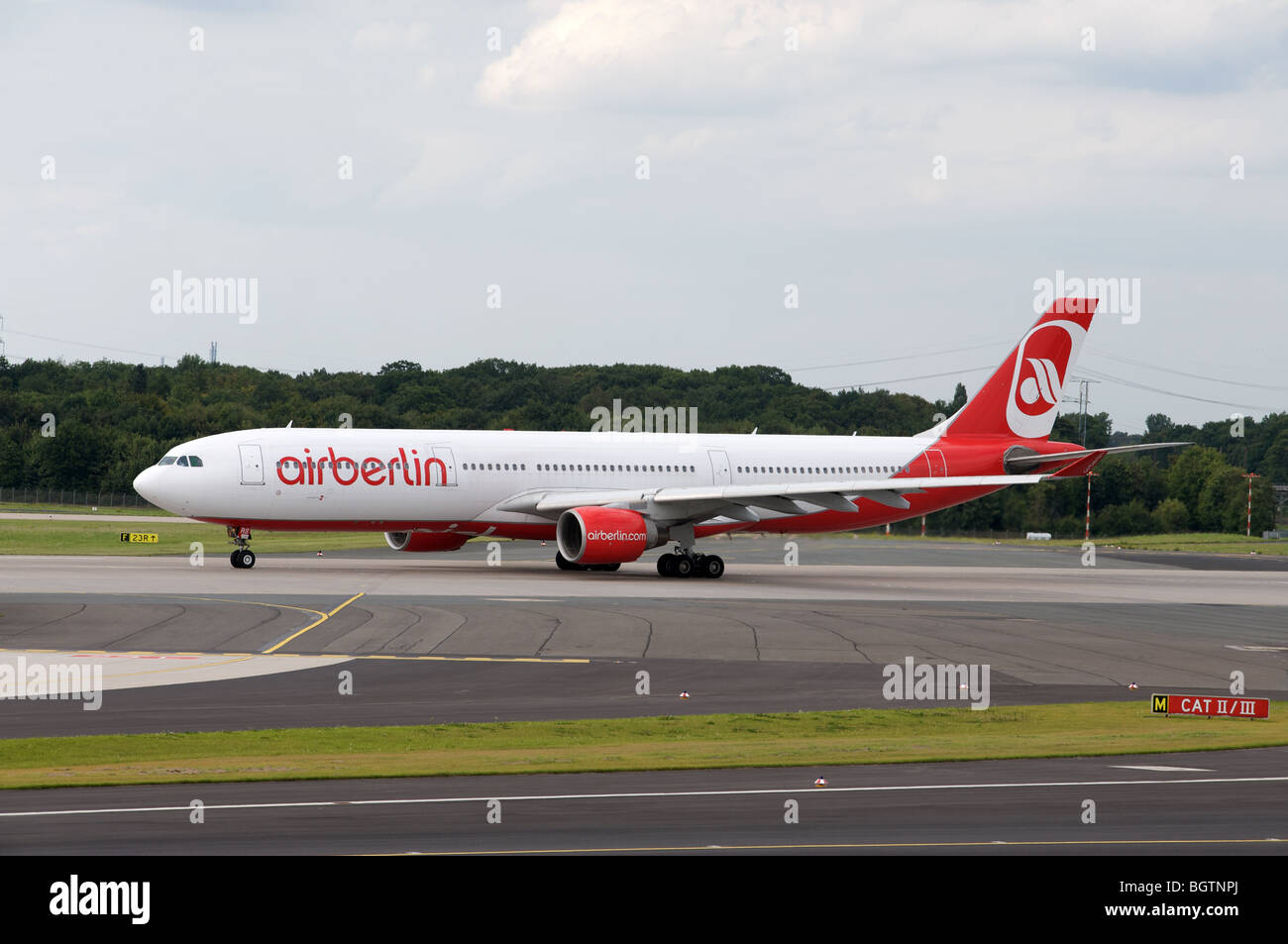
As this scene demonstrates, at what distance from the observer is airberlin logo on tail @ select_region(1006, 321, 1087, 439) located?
55.2 meters

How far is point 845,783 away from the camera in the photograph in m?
14.9

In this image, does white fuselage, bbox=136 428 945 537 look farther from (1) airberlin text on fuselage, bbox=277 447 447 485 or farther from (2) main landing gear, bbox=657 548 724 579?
(2) main landing gear, bbox=657 548 724 579

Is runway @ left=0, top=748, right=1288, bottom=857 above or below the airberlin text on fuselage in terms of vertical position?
below

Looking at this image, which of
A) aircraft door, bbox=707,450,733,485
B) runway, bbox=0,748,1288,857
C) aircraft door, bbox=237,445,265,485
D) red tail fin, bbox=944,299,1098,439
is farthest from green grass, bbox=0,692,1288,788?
red tail fin, bbox=944,299,1098,439

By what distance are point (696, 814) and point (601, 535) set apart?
1180 inches

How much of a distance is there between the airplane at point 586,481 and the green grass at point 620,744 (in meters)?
23.6

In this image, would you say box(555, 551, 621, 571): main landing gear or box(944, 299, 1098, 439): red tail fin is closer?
box(555, 551, 621, 571): main landing gear

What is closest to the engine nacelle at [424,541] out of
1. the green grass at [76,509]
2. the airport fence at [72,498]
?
the green grass at [76,509]

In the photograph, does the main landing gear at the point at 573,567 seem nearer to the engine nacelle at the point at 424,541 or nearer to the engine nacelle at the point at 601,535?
the engine nacelle at the point at 424,541

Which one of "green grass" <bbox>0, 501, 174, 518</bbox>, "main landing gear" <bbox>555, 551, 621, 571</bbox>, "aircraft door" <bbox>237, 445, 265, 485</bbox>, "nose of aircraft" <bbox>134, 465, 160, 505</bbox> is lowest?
"green grass" <bbox>0, 501, 174, 518</bbox>

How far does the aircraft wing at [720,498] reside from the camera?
44625 mm

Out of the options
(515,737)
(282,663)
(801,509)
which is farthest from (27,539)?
(515,737)

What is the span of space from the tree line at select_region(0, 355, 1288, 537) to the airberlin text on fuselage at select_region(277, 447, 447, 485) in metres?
63.2

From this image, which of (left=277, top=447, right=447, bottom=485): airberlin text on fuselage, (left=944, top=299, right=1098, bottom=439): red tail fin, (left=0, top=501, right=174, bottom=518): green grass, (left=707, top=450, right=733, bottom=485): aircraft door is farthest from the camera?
(left=0, top=501, right=174, bottom=518): green grass
